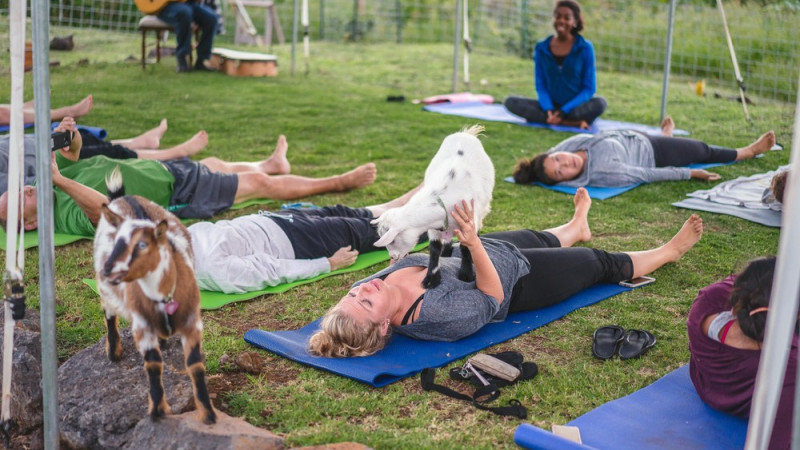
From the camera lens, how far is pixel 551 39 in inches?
392

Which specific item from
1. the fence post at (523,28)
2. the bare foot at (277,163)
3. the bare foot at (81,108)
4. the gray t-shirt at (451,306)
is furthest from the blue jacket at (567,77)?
the gray t-shirt at (451,306)

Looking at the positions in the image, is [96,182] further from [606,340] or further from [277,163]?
[606,340]

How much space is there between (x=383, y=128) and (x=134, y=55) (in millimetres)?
6765

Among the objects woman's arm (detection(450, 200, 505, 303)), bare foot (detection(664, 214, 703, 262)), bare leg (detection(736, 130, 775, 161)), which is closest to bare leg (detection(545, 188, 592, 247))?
bare foot (detection(664, 214, 703, 262))

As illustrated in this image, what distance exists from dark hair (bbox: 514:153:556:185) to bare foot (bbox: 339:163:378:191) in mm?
1369

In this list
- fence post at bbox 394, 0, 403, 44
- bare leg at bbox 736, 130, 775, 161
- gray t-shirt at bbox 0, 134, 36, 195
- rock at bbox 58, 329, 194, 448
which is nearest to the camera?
rock at bbox 58, 329, 194, 448

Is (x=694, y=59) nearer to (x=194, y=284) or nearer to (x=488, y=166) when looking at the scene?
(x=488, y=166)

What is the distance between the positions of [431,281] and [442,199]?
0.54m

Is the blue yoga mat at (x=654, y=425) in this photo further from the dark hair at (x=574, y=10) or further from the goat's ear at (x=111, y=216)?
the dark hair at (x=574, y=10)

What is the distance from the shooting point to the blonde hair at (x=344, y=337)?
3975mm

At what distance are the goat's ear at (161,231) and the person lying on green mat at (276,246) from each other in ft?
6.91

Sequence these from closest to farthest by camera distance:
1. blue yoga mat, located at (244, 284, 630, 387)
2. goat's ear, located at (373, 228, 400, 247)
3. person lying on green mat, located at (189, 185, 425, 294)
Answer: goat's ear, located at (373, 228, 400, 247) < blue yoga mat, located at (244, 284, 630, 387) < person lying on green mat, located at (189, 185, 425, 294)

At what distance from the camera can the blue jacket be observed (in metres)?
9.63

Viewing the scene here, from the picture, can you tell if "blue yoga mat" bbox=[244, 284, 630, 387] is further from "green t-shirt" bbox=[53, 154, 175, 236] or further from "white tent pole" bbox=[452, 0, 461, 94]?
"white tent pole" bbox=[452, 0, 461, 94]
